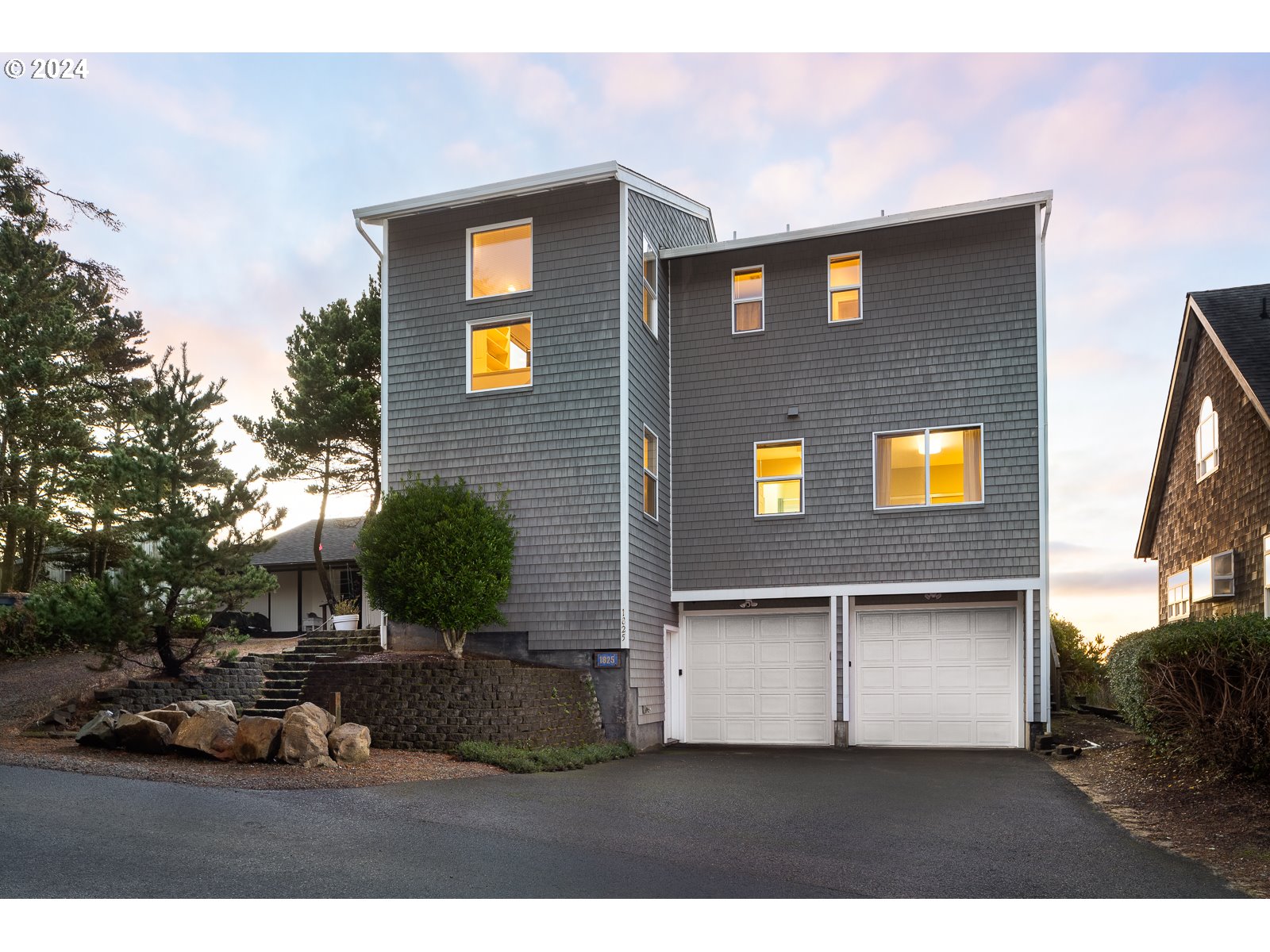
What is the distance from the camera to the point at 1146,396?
18.2 m

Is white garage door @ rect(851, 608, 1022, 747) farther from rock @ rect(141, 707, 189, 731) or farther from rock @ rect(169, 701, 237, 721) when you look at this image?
rock @ rect(141, 707, 189, 731)

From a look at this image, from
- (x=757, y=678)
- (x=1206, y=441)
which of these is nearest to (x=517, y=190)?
(x=757, y=678)

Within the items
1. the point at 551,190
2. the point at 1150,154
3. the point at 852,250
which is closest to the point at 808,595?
the point at 852,250

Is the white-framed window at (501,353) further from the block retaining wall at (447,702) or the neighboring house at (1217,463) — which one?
the neighboring house at (1217,463)

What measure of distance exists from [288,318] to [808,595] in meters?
15.8

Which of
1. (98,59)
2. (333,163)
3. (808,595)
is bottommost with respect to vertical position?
(808,595)

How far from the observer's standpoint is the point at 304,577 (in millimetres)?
28141

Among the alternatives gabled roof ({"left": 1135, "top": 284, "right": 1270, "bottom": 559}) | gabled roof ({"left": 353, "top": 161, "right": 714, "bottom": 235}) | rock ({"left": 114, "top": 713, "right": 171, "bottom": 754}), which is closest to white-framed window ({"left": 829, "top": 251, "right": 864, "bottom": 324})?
gabled roof ({"left": 353, "top": 161, "right": 714, "bottom": 235})

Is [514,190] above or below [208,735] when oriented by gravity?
above

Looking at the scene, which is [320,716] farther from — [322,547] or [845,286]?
[322,547]

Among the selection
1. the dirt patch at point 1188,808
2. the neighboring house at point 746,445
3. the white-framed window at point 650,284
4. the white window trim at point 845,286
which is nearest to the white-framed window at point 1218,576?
the neighboring house at point 746,445

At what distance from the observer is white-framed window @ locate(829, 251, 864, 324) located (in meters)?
15.4

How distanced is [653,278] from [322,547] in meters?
16.4

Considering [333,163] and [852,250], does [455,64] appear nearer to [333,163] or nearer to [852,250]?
[333,163]
